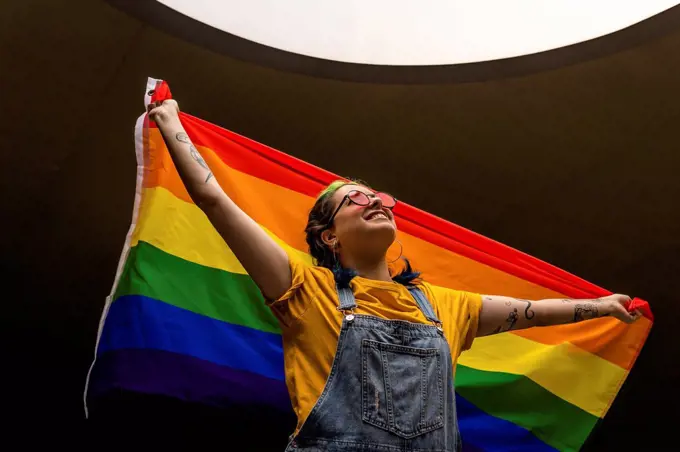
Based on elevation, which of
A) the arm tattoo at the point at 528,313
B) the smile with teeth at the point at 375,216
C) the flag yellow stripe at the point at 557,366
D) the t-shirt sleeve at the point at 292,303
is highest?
the smile with teeth at the point at 375,216

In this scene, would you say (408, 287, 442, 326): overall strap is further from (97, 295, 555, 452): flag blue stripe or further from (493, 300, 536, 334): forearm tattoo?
(97, 295, 555, 452): flag blue stripe

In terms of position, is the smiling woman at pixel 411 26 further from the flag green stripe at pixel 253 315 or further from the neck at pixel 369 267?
the neck at pixel 369 267

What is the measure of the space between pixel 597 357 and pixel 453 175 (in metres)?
1.90

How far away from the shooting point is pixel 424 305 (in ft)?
5.07

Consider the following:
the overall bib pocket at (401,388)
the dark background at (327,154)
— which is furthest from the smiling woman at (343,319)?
the dark background at (327,154)

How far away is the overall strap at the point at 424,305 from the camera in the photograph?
4.93ft

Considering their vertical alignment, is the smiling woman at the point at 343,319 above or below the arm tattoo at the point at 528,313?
below

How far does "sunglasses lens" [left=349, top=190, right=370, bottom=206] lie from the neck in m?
0.13

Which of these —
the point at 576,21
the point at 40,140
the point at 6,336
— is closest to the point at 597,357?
the point at 576,21

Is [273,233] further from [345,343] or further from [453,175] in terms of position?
[453,175]

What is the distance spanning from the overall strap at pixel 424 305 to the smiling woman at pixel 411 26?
2.20 metres

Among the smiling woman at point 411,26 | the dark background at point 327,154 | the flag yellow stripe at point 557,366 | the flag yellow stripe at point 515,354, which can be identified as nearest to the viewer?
the flag yellow stripe at point 515,354

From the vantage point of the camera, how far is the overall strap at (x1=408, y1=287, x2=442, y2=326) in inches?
59.2

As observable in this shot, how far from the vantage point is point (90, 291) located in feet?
14.6
